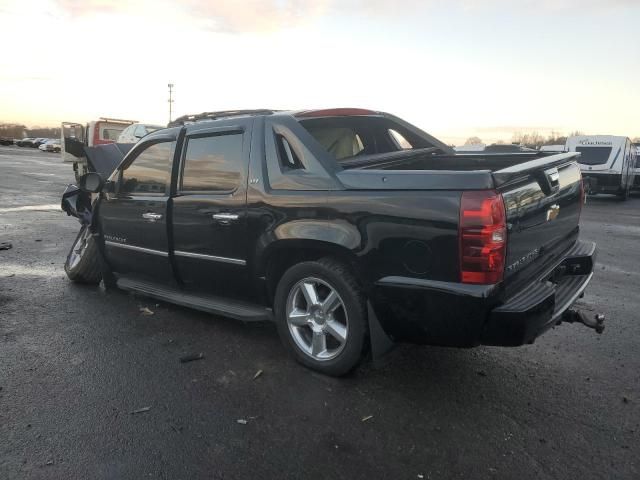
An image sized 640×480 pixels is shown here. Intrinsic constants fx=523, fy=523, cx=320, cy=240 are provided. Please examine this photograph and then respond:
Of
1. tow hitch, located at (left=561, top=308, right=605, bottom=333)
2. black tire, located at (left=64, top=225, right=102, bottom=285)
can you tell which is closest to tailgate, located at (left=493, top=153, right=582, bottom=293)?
tow hitch, located at (left=561, top=308, right=605, bottom=333)

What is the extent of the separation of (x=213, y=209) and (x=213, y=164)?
396 millimetres

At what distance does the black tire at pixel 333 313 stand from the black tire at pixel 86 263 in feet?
9.57

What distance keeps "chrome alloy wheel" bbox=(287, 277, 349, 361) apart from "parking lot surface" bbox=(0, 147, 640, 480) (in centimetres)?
21

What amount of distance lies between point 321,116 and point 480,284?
1957 millimetres

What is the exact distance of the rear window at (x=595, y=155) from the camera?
18.0 metres

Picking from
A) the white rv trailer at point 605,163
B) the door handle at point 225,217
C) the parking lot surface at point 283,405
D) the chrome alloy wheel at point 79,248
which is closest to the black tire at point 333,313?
the parking lot surface at point 283,405

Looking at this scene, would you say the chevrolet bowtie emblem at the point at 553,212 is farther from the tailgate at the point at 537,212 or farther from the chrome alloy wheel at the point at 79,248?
the chrome alloy wheel at the point at 79,248

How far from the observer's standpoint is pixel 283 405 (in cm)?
329

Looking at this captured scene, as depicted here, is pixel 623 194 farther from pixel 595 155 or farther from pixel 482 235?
pixel 482 235

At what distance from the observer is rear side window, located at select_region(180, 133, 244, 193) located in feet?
13.3

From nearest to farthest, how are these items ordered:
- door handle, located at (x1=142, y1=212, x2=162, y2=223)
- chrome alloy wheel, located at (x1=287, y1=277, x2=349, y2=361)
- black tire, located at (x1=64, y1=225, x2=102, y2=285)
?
chrome alloy wheel, located at (x1=287, y1=277, x2=349, y2=361)
door handle, located at (x1=142, y1=212, x2=162, y2=223)
black tire, located at (x1=64, y1=225, x2=102, y2=285)

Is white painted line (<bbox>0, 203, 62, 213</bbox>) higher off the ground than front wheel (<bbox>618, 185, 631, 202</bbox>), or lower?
lower

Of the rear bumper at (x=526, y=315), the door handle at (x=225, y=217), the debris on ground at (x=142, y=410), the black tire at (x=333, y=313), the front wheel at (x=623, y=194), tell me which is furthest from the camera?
the front wheel at (x=623, y=194)

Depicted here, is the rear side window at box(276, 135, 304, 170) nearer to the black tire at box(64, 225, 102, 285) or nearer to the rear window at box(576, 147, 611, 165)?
the black tire at box(64, 225, 102, 285)
